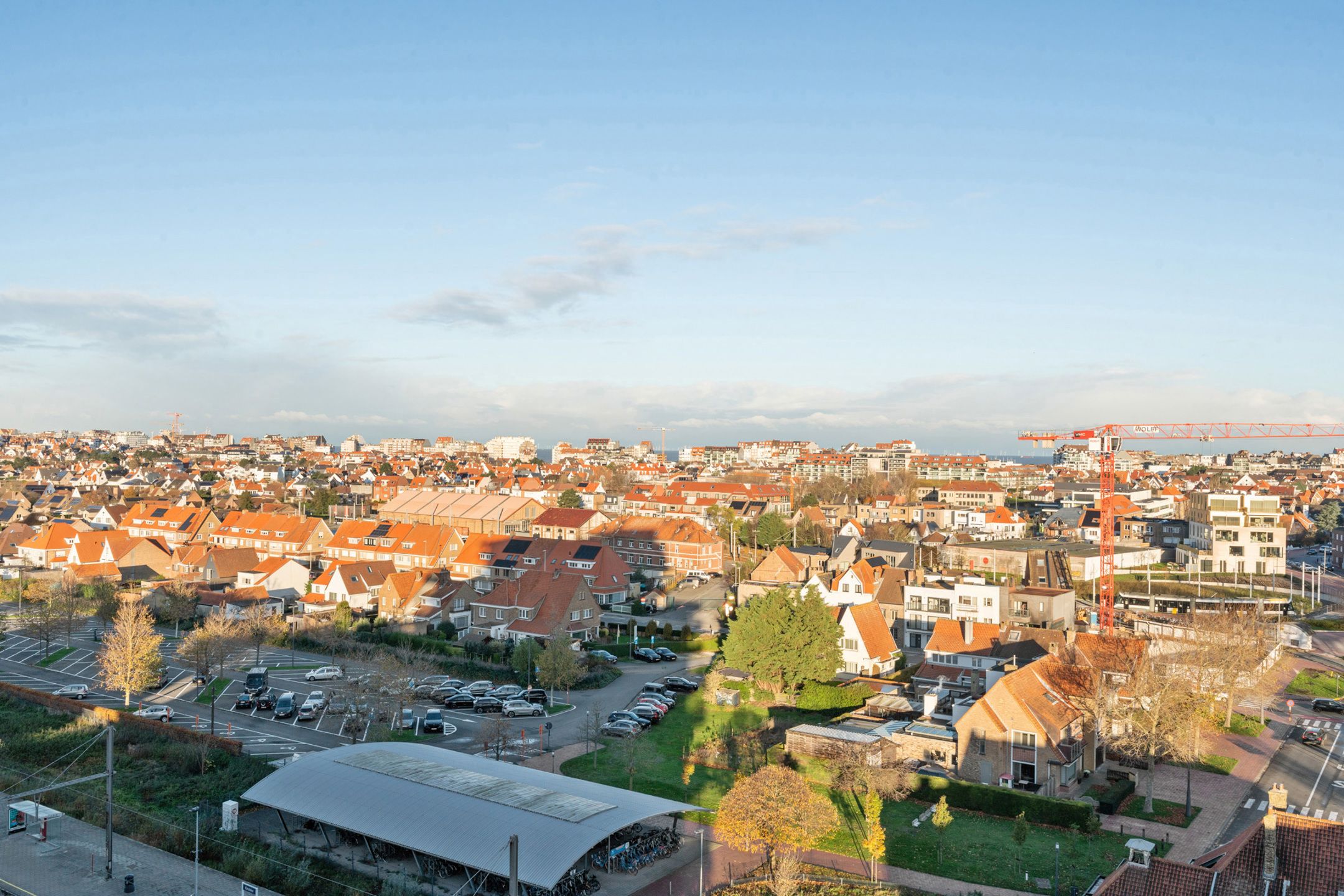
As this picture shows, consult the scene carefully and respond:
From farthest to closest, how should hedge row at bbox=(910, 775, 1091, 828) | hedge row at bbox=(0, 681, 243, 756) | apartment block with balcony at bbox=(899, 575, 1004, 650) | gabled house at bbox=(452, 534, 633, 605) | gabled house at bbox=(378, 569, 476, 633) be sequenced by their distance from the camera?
gabled house at bbox=(452, 534, 633, 605) < gabled house at bbox=(378, 569, 476, 633) < apartment block with balcony at bbox=(899, 575, 1004, 650) < hedge row at bbox=(0, 681, 243, 756) < hedge row at bbox=(910, 775, 1091, 828)

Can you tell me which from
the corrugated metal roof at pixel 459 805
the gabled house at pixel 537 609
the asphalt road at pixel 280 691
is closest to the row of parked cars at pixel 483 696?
the asphalt road at pixel 280 691

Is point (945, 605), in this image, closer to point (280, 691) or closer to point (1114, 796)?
point (1114, 796)

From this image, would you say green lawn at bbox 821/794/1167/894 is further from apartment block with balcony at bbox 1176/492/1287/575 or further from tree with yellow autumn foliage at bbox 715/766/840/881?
apartment block with balcony at bbox 1176/492/1287/575

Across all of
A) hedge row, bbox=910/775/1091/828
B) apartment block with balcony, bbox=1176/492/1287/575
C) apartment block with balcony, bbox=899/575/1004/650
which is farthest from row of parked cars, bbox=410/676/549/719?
apartment block with balcony, bbox=1176/492/1287/575

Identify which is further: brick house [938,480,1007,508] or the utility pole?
brick house [938,480,1007,508]

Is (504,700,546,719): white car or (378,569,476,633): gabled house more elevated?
(378,569,476,633): gabled house

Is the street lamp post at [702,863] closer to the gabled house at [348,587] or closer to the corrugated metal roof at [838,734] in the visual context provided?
the corrugated metal roof at [838,734]

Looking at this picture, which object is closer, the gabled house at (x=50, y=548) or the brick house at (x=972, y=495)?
the gabled house at (x=50, y=548)
